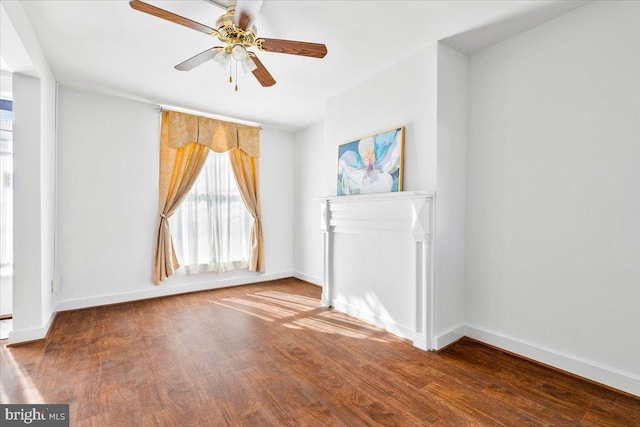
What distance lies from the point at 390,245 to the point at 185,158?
10.2 feet

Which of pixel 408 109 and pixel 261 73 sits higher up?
pixel 261 73

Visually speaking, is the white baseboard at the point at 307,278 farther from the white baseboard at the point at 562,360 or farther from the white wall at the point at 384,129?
the white baseboard at the point at 562,360

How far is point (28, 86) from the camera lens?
8.63ft

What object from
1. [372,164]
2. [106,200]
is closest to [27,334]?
[106,200]

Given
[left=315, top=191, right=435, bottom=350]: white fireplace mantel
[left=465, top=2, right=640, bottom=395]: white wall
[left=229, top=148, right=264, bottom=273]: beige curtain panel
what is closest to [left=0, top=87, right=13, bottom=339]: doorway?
[left=229, top=148, right=264, bottom=273]: beige curtain panel

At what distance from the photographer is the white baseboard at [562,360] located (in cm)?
195

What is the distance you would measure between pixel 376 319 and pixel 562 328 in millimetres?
1501

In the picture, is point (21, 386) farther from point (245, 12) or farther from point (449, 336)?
point (449, 336)

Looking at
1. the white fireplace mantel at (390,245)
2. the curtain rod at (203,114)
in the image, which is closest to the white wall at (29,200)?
the curtain rod at (203,114)

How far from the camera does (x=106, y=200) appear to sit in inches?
149

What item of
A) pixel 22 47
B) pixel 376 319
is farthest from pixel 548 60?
pixel 22 47

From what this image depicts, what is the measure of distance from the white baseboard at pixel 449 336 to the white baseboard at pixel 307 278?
7.75 ft

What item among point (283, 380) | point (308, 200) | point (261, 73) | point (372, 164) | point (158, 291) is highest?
point (261, 73)

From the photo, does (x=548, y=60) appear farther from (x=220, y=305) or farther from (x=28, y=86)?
(x=28, y=86)
